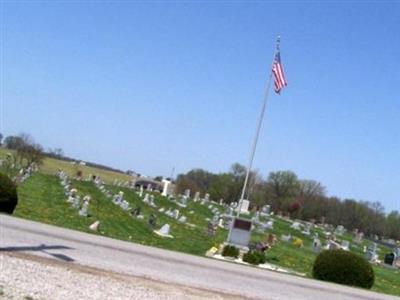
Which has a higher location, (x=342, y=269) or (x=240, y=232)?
(x=240, y=232)

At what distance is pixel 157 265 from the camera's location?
48.9 feet

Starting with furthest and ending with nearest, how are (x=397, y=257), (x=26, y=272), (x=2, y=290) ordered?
(x=397, y=257) → (x=26, y=272) → (x=2, y=290)

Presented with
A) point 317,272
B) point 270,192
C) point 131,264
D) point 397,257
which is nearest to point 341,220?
point 270,192

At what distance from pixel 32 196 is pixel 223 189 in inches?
2803

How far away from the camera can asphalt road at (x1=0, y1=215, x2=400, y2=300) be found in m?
12.9

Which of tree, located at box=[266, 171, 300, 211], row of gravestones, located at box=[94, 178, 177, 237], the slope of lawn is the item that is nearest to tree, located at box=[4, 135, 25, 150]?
row of gravestones, located at box=[94, 178, 177, 237]

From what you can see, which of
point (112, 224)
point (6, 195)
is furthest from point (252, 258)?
point (6, 195)

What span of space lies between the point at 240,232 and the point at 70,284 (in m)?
16.0

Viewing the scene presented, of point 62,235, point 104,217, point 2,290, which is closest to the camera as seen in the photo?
point 2,290

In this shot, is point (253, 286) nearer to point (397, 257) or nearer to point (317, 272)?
point (317, 272)

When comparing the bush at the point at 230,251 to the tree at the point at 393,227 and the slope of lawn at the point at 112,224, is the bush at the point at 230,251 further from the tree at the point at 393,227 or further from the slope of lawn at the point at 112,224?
the tree at the point at 393,227

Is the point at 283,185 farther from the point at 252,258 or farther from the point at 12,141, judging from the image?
the point at 252,258

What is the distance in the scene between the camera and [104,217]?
3195 cm

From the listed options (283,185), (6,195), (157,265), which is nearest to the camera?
(157,265)
